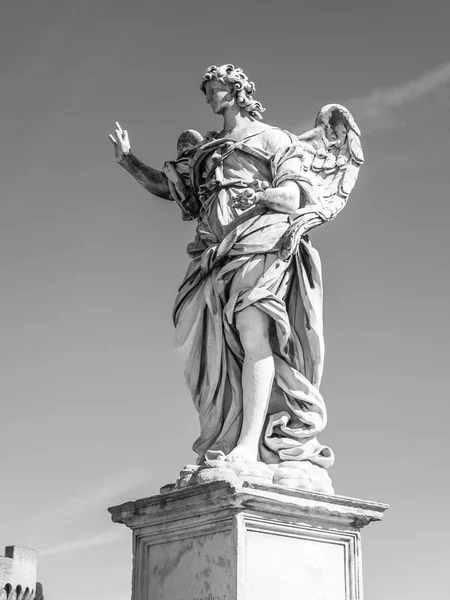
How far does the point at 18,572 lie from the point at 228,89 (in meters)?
51.4

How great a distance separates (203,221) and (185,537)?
2553mm

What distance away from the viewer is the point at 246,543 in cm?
732

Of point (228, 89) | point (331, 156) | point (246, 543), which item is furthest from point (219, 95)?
point (246, 543)

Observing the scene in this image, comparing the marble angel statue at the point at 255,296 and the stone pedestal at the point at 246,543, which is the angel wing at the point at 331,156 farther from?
the stone pedestal at the point at 246,543

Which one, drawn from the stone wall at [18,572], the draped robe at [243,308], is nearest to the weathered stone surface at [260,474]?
the draped robe at [243,308]

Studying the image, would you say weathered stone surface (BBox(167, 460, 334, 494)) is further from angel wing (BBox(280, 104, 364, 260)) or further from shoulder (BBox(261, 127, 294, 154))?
shoulder (BBox(261, 127, 294, 154))

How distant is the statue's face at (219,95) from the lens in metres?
8.79

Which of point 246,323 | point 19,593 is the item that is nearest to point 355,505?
point 246,323

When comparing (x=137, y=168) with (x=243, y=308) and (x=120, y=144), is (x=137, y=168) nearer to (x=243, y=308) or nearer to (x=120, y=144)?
(x=120, y=144)

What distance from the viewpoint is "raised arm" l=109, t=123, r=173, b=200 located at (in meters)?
9.17

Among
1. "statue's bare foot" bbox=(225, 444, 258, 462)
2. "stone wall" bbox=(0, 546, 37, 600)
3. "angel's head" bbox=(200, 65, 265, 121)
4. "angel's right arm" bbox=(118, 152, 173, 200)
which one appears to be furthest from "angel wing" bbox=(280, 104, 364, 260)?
"stone wall" bbox=(0, 546, 37, 600)

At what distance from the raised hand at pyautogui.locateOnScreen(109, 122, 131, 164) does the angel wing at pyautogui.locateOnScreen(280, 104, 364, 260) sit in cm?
149

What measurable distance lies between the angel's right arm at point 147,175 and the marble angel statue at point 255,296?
37cm

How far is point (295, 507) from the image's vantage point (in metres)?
7.53
